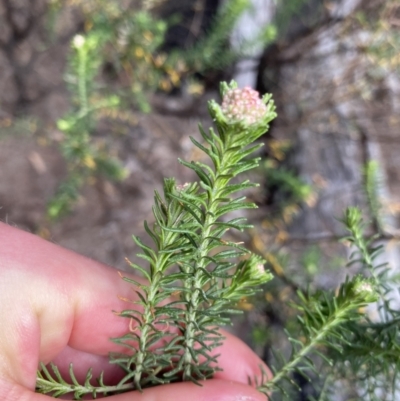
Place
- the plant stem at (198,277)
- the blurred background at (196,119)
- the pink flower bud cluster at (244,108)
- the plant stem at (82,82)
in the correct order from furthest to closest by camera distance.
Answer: the blurred background at (196,119) < the plant stem at (82,82) < the plant stem at (198,277) < the pink flower bud cluster at (244,108)

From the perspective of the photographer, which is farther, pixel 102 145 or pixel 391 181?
pixel 391 181

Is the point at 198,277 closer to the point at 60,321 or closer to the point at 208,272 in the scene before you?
the point at 208,272

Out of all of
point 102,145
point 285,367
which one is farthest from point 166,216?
point 102,145

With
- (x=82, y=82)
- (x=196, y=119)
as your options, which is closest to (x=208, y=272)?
(x=82, y=82)

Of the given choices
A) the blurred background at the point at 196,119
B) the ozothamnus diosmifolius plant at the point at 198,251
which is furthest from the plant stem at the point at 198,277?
the blurred background at the point at 196,119

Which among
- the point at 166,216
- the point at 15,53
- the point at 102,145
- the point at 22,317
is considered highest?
the point at 15,53

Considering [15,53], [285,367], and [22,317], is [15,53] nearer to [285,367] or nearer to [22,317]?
[22,317]

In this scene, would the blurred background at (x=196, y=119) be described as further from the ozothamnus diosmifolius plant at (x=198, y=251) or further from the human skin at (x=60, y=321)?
the ozothamnus diosmifolius plant at (x=198, y=251)

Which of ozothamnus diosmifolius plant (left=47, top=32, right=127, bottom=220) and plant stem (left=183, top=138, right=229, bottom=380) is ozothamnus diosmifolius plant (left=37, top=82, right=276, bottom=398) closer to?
plant stem (left=183, top=138, right=229, bottom=380)

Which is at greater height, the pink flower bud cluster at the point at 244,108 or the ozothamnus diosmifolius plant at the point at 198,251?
the pink flower bud cluster at the point at 244,108

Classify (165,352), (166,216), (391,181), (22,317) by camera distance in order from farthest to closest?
(391,181) → (165,352) → (22,317) → (166,216)
